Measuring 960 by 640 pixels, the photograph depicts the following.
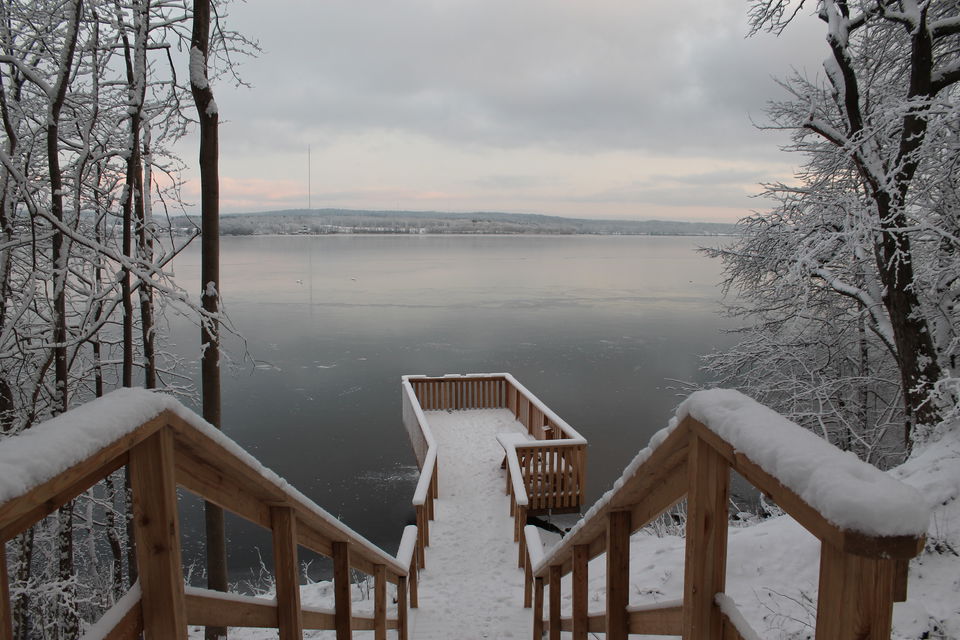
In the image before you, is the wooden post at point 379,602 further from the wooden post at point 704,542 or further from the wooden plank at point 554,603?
the wooden post at point 704,542

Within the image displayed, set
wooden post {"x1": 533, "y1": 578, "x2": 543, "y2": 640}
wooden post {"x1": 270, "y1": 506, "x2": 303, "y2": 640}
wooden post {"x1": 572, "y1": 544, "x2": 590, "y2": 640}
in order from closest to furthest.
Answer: wooden post {"x1": 270, "y1": 506, "x2": 303, "y2": 640}
wooden post {"x1": 572, "y1": 544, "x2": 590, "y2": 640}
wooden post {"x1": 533, "y1": 578, "x2": 543, "y2": 640}

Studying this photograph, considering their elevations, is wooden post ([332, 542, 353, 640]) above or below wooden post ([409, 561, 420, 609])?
above

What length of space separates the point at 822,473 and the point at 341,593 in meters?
2.08

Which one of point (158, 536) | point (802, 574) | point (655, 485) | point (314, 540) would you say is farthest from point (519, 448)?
point (158, 536)

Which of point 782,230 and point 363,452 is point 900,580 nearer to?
point 782,230

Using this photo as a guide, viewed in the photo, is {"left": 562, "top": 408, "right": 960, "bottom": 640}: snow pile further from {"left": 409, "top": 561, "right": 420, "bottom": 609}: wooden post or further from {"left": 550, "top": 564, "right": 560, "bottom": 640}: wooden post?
{"left": 409, "top": 561, "right": 420, "bottom": 609}: wooden post

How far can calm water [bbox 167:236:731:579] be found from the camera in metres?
14.1

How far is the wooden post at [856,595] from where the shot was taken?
2.75ft

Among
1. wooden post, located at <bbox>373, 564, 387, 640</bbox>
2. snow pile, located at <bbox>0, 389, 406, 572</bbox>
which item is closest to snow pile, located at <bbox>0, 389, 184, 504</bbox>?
snow pile, located at <bbox>0, 389, 406, 572</bbox>

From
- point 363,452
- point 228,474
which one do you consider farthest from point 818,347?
point 228,474

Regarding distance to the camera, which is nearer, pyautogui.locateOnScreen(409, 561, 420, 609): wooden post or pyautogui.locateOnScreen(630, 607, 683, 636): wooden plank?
pyautogui.locateOnScreen(630, 607, 683, 636): wooden plank

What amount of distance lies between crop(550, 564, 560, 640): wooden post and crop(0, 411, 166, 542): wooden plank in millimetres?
2530

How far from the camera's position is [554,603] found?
3256 millimetres

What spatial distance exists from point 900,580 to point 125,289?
25.7 ft
